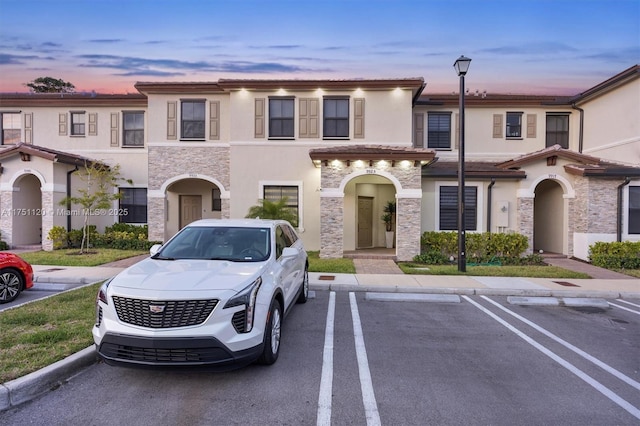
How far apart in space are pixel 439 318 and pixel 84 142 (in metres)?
17.5

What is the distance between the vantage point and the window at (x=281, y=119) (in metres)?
14.9

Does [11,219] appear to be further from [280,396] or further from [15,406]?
[280,396]

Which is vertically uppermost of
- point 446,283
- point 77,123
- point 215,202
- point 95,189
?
point 77,123

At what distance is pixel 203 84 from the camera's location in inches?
587

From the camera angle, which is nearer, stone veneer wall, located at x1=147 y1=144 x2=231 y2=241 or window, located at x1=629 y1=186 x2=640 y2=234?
window, located at x1=629 y1=186 x2=640 y2=234

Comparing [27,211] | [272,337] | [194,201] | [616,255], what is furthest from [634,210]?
[27,211]

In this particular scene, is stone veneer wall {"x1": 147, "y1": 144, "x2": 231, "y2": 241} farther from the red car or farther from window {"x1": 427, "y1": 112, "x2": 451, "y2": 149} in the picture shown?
window {"x1": 427, "y1": 112, "x2": 451, "y2": 149}

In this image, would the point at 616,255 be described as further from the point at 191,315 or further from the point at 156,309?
the point at 156,309

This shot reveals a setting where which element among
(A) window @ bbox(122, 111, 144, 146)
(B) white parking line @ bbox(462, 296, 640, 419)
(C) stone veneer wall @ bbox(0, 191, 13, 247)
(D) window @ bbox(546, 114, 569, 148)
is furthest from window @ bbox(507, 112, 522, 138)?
(C) stone veneer wall @ bbox(0, 191, 13, 247)

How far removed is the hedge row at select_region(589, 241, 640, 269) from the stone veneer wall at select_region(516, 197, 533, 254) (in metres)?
1.95

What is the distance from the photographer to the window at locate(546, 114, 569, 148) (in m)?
16.6

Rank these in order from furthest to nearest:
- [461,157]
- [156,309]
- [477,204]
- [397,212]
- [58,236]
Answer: [58,236] → [477,204] → [397,212] → [461,157] → [156,309]

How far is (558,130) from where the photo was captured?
16641 mm

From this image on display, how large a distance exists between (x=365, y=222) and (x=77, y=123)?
1442cm
